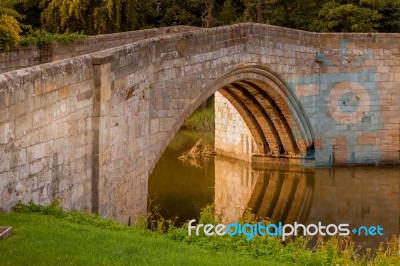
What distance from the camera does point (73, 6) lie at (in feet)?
77.3

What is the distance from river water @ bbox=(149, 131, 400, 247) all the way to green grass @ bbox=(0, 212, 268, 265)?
640 cm

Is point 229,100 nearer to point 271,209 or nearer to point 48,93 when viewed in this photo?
point 271,209

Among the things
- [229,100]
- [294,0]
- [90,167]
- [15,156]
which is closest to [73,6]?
[229,100]

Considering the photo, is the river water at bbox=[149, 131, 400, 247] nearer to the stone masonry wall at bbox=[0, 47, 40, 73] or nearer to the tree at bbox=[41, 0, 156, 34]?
the stone masonry wall at bbox=[0, 47, 40, 73]

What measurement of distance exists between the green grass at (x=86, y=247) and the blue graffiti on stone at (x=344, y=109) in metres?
12.4

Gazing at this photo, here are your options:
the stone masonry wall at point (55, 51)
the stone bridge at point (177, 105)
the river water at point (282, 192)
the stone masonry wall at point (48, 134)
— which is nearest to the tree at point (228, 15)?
the stone bridge at point (177, 105)

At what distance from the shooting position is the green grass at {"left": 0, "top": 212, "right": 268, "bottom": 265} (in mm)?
7121

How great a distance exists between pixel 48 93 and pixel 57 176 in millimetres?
1032

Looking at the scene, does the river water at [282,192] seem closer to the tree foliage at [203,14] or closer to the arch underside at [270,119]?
the arch underside at [270,119]

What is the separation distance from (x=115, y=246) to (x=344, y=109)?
1405 cm

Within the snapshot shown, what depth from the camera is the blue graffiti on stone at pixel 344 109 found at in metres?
20.9

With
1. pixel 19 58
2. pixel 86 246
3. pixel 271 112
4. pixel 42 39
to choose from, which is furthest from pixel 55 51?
pixel 86 246

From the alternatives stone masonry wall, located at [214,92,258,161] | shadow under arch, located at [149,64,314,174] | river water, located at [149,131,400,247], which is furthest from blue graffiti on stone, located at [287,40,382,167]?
stone masonry wall, located at [214,92,258,161]

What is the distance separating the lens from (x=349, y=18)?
25125 millimetres
